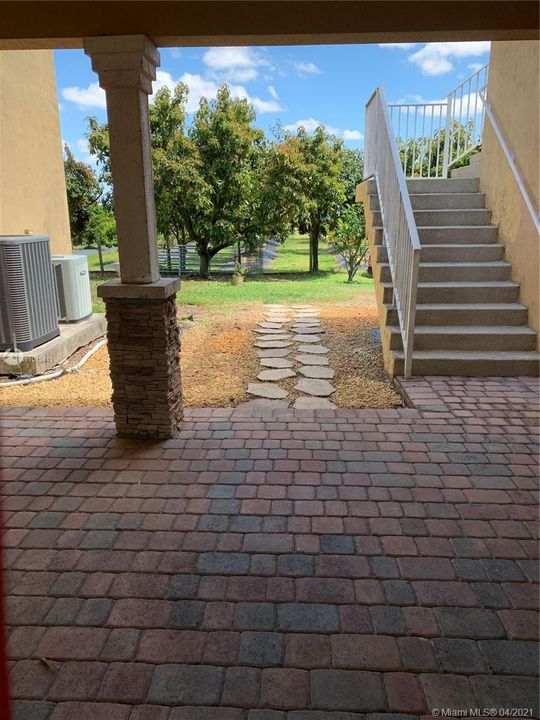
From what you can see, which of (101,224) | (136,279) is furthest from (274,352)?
(101,224)

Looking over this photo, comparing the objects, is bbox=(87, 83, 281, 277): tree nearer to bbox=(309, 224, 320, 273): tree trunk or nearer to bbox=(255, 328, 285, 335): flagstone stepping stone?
bbox=(309, 224, 320, 273): tree trunk

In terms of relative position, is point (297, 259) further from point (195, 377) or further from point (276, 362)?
point (195, 377)

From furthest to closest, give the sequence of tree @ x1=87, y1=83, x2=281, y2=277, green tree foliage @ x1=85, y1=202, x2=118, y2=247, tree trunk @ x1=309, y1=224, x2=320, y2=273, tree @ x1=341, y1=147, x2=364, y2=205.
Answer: tree @ x1=341, y1=147, x2=364, y2=205, green tree foliage @ x1=85, y1=202, x2=118, y2=247, tree trunk @ x1=309, y1=224, x2=320, y2=273, tree @ x1=87, y1=83, x2=281, y2=277

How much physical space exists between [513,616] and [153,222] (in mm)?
2635

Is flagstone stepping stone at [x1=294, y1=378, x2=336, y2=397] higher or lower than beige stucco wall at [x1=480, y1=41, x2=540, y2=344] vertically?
lower

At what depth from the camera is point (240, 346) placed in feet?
18.4

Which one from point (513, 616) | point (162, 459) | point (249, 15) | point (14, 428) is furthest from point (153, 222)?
point (513, 616)

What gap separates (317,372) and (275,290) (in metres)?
5.58

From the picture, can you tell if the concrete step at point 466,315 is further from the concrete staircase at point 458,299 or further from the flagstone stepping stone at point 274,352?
the flagstone stepping stone at point 274,352

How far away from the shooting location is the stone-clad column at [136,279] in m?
2.65

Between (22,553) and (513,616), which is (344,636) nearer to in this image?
(513,616)

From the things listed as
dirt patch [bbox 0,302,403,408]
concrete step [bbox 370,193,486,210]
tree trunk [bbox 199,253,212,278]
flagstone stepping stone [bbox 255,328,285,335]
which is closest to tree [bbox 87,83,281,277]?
tree trunk [bbox 199,253,212,278]

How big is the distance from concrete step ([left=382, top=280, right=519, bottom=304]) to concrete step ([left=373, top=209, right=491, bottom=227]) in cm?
106

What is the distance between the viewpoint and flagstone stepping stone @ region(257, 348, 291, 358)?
5223 millimetres
